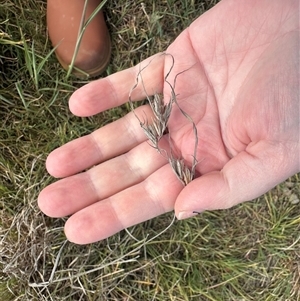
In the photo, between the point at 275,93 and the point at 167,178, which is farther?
the point at 167,178

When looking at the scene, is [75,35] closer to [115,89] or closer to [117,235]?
[115,89]

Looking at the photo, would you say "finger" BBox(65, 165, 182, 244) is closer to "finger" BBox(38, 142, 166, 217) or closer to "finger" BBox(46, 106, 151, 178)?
"finger" BBox(38, 142, 166, 217)

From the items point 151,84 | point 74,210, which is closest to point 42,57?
point 151,84

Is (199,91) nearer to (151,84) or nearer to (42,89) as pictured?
(151,84)

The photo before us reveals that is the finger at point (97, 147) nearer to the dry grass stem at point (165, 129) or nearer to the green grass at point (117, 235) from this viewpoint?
the dry grass stem at point (165, 129)

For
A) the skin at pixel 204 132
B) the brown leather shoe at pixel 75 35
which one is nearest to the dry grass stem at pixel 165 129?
the skin at pixel 204 132

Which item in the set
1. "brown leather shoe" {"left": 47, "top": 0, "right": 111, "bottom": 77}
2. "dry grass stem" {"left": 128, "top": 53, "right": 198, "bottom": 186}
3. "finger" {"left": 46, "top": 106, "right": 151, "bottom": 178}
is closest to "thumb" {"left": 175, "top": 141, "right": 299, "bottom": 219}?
"dry grass stem" {"left": 128, "top": 53, "right": 198, "bottom": 186}

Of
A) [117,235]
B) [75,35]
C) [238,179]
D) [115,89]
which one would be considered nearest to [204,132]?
[238,179]

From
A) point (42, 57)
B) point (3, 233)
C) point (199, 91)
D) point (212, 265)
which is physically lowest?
point (212, 265)
